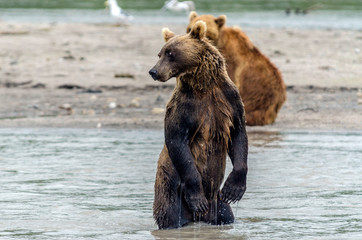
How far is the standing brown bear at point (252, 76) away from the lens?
391 inches

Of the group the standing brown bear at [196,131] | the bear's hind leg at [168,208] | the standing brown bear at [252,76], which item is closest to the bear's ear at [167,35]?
the standing brown bear at [196,131]

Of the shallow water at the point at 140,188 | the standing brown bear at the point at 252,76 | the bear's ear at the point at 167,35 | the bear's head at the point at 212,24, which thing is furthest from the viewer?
the standing brown bear at the point at 252,76

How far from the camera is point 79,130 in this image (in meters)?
10.1

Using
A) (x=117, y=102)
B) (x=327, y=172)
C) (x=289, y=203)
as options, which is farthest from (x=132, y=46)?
(x=289, y=203)

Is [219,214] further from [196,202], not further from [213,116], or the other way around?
[213,116]

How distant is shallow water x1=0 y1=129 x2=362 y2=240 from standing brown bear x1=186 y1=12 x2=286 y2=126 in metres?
0.54

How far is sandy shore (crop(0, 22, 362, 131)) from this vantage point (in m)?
10.9

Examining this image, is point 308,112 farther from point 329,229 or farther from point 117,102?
point 329,229

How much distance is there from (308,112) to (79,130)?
10.1 feet

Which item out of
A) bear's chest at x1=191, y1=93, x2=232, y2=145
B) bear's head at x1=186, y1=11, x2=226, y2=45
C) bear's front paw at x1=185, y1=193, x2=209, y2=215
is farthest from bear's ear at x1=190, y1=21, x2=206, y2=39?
bear's head at x1=186, y1=11, x2=226, y2=45

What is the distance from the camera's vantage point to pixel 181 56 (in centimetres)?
515

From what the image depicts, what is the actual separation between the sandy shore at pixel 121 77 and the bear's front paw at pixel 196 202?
490cm

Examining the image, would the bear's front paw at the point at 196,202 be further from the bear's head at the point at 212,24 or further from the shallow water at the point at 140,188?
the bear's head at the point at 212,24

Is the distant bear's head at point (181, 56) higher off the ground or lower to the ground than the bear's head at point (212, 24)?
higher
